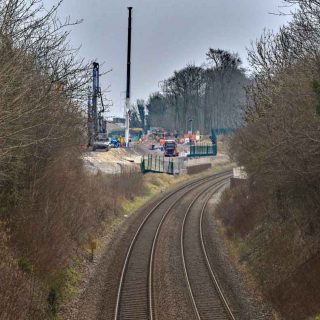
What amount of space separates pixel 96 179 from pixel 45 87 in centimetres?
2081

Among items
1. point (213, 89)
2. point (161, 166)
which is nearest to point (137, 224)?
point (161, 166)

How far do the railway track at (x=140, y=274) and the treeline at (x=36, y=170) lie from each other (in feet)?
6.49

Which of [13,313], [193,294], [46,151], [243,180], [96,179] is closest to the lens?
[13,313]

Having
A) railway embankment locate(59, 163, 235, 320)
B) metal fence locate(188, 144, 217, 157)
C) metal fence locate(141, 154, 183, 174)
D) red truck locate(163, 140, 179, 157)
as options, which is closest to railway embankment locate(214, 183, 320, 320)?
railway embankment locate(59, 163, 235, 320)

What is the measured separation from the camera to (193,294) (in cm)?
1552

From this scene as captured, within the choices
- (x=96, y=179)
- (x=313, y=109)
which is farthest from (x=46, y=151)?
(x=96, y=179)

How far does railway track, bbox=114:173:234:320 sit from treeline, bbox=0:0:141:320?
1978mm

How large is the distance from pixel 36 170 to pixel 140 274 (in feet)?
18.3

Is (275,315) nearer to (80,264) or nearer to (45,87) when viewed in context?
(80,264)

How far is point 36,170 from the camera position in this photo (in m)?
17.4

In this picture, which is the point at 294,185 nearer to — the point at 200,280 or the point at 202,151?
the point at 200,280

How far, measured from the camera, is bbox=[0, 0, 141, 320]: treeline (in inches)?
403

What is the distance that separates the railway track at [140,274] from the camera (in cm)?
1404

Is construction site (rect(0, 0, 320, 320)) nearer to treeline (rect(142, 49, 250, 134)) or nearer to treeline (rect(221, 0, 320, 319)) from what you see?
treeline (rect(221, 0, 320, 319))
